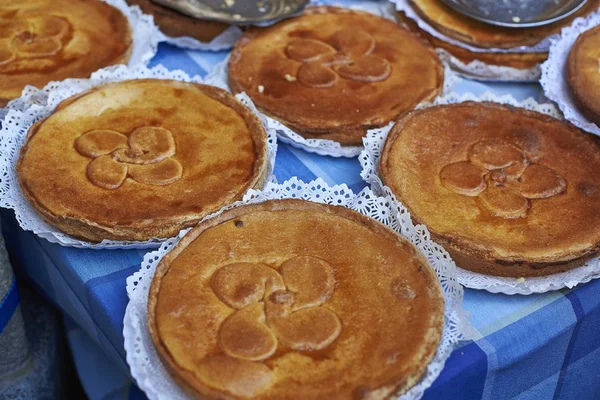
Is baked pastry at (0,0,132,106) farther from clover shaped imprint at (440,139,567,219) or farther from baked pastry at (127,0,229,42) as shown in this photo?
clover shaped imprint at (440,139,567,219)

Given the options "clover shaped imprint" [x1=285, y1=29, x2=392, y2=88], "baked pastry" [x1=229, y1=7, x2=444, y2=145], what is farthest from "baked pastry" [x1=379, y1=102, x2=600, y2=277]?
"clover shaped imprint" [x1=285, y1=29, x2=392, y2=88]

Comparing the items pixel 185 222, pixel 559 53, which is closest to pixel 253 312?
pixel 185 222

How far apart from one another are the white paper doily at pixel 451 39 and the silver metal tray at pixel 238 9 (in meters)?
0.30

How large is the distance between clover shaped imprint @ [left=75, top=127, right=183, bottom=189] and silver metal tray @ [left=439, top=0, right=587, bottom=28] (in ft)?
3.28

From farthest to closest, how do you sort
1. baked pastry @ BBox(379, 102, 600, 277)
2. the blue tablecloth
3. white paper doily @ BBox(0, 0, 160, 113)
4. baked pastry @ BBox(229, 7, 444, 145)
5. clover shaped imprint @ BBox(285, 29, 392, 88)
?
white paper doily @ BBox(0, 0, 160, 113)
clover shaped imprint @ BBox(285, 29, 392, 88)
baked pastry @ BBox(229, 7, 444, 145)
baked pastry @ BBox(379, 102, 600, 277)
the blue tablecloth

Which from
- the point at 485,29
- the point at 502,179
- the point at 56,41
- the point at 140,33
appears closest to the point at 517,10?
the point at 485,29

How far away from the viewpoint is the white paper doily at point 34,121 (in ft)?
4.92

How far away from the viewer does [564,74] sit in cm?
194

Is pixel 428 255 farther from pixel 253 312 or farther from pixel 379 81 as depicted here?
pixel 379 81

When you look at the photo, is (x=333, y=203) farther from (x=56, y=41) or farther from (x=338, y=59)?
(x=56, y=41)

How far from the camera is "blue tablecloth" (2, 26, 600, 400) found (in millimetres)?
1344

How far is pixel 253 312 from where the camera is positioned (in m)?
1.29

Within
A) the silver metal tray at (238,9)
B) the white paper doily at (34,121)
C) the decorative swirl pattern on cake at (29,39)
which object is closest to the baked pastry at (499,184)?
the white paper doily at (34,121)

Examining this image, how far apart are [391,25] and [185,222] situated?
1.04 metres
